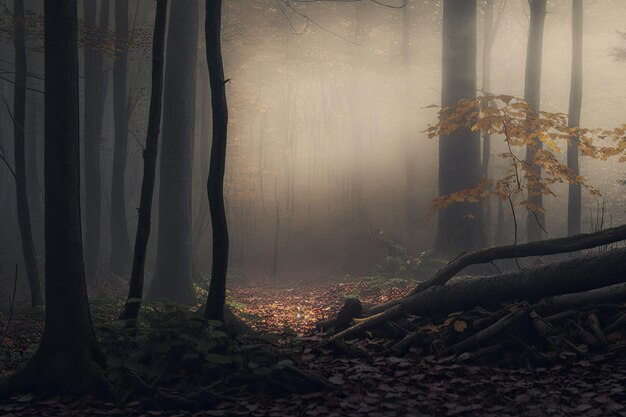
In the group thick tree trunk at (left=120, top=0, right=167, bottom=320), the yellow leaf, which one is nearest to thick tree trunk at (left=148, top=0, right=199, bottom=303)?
thick tree trunk at (left=120, top=0, right=167, bottom=320)

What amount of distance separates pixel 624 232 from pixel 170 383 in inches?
236

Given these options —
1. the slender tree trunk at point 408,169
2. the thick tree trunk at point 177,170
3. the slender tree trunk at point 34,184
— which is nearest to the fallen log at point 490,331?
the thick tree trunk at point 177,170

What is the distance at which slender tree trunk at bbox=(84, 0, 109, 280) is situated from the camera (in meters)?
18.2

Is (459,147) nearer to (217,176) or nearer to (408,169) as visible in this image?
(217,176)

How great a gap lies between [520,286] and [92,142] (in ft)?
52.4

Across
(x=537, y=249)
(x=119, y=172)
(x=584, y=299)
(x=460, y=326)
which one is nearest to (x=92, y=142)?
(x=119, y=172)

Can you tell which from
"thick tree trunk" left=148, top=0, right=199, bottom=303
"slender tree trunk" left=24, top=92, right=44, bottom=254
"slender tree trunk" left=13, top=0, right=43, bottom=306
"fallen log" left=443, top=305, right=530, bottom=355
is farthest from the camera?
"slender tree trunk" left=24, top=92, right=44, bottom=254

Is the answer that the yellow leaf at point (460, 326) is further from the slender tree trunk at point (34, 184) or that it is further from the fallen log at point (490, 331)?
the slender tree trunk at point (34, 184)

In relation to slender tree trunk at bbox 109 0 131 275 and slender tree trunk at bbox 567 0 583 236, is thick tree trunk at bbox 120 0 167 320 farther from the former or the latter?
slender tree trunk at bbox 567 0 583 236

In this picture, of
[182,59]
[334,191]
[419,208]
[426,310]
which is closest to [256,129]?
[334,191]

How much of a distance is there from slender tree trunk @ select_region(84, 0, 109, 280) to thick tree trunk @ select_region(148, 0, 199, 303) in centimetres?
503

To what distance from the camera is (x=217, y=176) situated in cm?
730

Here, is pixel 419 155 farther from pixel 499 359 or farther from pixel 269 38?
pixel 499 359

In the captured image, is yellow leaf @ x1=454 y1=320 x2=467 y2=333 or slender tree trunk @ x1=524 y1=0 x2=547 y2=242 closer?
yellow leaf @ x1=454 y1=320 x2=467 y2=333
